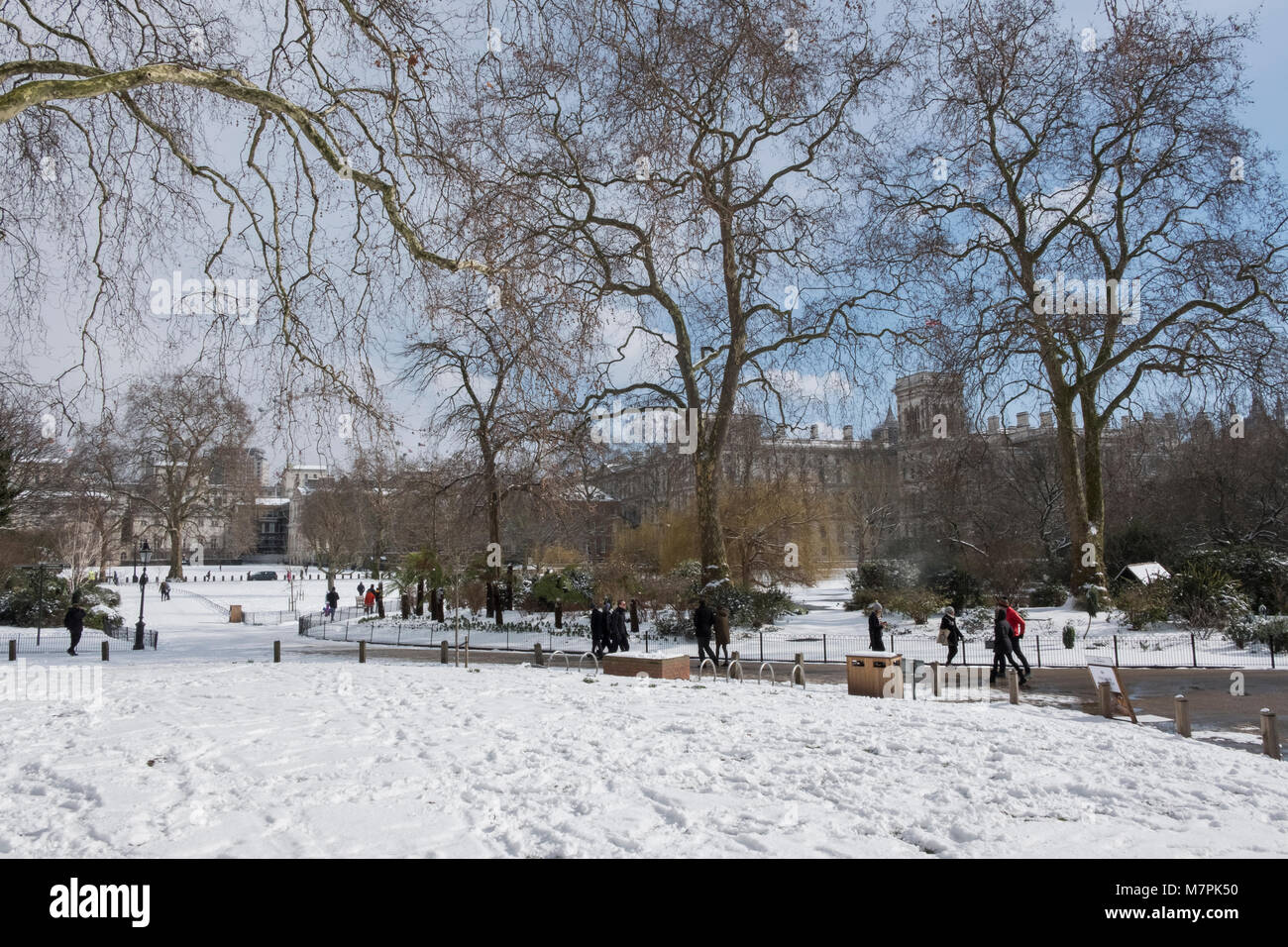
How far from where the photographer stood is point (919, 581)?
33250 mm

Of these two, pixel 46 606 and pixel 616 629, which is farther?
pixel 46 606

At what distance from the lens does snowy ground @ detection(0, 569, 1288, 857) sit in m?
5.29

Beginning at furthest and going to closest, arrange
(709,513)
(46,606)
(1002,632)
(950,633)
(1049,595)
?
(46,606) → (1049,595) → (709,513) → (950,633) → (1002,632)

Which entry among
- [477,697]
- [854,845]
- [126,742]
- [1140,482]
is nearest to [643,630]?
[477,697]

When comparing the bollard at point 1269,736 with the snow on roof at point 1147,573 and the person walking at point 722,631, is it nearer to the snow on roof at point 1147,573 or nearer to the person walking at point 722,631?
the person walking at point 722,631

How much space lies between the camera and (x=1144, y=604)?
24.0 metres

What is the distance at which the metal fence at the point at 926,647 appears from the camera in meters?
19.2

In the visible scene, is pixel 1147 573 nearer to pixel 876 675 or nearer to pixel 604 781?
pixel 876 675

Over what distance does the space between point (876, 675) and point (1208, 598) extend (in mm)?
14587

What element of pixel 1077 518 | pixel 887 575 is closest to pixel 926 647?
pixel 1077 518

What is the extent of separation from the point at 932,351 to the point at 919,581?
13451 mm

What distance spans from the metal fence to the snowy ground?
7598mm

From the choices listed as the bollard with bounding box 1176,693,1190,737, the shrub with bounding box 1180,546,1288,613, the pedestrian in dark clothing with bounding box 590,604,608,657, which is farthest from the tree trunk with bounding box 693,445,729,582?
the bollard with bounding box 1176,693,1190,737
